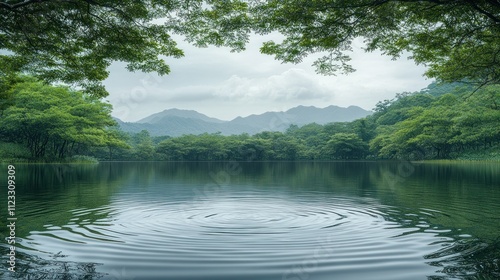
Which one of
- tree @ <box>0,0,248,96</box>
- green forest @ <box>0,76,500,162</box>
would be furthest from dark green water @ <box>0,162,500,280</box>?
green forest @ <box>0,76,500,162</box>

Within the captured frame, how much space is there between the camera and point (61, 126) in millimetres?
56062

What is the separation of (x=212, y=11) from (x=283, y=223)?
328 inches

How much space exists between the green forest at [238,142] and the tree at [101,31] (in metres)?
7.21

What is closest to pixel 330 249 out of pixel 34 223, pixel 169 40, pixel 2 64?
pixel 34 223

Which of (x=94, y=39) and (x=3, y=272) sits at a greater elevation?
(x=94, y=39)

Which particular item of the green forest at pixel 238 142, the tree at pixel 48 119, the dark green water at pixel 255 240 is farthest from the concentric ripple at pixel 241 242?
the tree at pixel 48 119

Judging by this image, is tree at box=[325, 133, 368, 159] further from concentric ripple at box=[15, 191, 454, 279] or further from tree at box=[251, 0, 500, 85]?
concentric ripple at box=[15, 191, 454, 279]

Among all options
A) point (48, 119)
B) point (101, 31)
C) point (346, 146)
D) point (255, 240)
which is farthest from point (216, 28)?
point (346, 146)

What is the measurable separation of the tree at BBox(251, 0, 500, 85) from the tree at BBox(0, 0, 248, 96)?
1794 mm

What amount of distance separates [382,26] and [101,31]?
35.4 feet

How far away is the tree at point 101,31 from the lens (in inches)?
519

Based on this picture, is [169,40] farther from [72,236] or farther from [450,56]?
[450,56]

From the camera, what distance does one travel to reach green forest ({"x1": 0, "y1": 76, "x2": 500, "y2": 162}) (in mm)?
55719

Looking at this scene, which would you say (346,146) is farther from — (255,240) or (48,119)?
(255,240)
